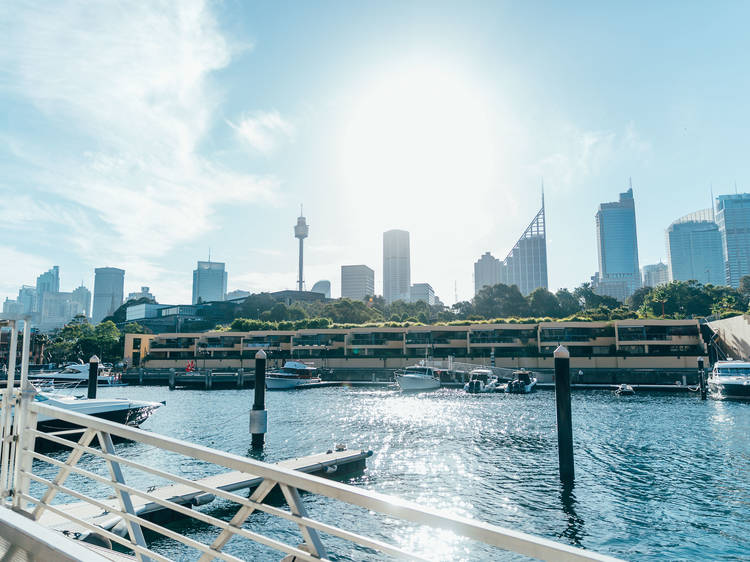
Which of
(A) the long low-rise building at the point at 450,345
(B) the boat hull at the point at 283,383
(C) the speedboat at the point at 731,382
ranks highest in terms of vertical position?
(A) the long low-rise building at the point at 450,345

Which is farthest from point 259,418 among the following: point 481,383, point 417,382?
point 481,383

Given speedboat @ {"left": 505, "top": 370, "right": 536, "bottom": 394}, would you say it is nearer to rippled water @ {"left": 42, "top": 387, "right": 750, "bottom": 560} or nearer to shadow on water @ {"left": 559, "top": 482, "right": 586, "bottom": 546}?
rippled water @ {"left": 42, "top": 387, "right": 750, "bottom": 560}

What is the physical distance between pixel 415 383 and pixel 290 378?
689 inches

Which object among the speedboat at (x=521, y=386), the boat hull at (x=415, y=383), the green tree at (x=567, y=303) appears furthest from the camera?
the green tree at (x=567, y=303)

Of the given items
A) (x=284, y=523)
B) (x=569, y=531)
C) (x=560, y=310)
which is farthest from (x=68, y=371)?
(x=560, y=310)

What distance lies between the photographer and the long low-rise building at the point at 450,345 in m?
74.9

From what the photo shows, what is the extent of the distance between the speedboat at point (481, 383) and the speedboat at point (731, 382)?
21945 mm

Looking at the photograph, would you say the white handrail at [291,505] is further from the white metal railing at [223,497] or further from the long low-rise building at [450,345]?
the long low-rise building at [450,345]

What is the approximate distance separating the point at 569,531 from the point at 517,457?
887cm

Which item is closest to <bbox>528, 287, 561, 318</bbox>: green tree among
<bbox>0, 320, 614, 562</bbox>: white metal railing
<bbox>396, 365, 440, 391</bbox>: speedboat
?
<bbox>396, 365, 440, 391</bbox>: speedboat

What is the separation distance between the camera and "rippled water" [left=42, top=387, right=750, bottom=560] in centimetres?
1352

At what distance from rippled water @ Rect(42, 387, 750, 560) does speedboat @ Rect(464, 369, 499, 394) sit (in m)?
14.5

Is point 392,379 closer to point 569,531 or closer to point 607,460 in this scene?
point 607,460

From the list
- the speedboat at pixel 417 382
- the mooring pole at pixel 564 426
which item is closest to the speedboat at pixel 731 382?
the speedboat at pixel 417 382
